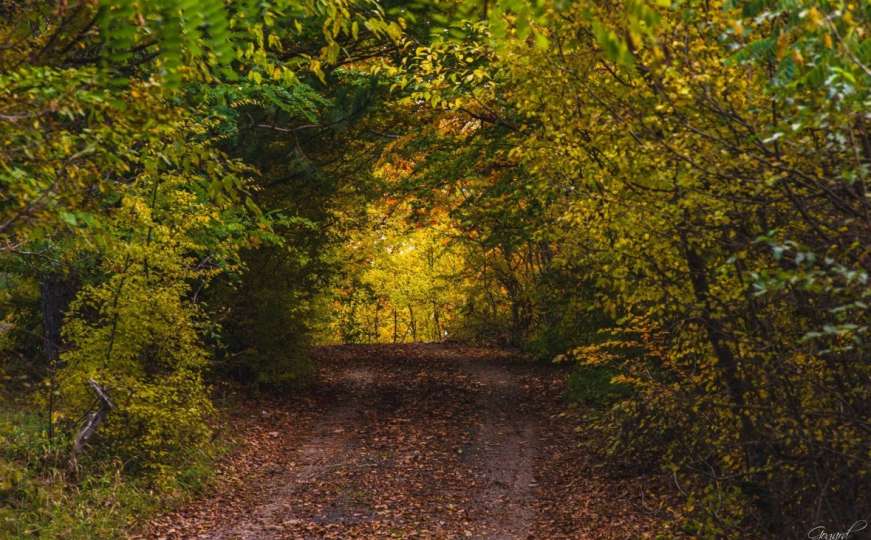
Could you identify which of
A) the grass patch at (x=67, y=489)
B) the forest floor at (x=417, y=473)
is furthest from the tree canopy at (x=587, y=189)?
the forest floor at (x=417, y=473)

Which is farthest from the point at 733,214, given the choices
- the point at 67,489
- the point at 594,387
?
the point at 594,387

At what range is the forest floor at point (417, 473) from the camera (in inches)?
362

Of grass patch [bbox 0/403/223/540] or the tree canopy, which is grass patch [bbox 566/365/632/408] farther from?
grass patch [bbox 0/403/223/540]

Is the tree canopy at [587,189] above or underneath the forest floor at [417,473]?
above

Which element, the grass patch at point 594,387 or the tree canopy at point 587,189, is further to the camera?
the grass patch at point 594,387

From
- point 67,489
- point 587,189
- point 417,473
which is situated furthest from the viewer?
point 417,473

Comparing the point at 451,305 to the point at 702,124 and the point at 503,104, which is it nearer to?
the point at 503,104

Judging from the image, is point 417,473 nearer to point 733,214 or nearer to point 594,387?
point 594,387

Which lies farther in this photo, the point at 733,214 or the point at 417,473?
the point at 417,473

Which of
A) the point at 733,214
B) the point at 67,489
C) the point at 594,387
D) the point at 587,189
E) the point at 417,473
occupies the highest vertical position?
the point at 587,189

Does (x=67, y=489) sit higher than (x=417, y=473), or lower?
higher

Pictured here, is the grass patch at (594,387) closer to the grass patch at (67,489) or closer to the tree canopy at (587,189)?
the tree canopy at (587,189)

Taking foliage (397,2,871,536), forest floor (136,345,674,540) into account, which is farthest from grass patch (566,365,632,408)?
foliage (397,2,871,536)

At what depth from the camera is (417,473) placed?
11586mm
